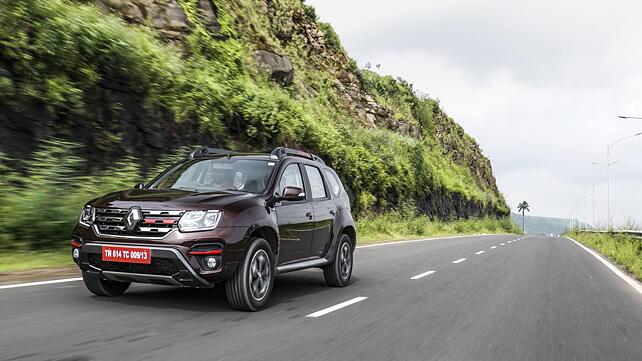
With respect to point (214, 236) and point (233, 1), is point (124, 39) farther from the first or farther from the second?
point (233, 1)

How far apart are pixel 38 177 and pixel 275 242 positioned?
5.25 meters

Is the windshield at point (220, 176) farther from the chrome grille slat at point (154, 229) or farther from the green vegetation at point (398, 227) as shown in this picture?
the green vegetation at point (398, 227)

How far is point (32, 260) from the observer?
8.70 metres

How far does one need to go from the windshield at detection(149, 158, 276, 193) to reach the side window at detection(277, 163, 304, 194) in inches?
8.3

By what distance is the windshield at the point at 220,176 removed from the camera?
6.75m

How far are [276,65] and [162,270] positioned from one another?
2172 cm

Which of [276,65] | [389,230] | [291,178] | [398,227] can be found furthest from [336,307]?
[398,227]

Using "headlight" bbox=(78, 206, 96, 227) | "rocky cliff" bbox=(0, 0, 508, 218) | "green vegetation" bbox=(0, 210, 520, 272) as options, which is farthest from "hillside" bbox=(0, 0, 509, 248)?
"headlight" bbox=(78, 206, 96, 227)

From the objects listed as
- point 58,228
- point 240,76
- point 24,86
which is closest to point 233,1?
point 240,76

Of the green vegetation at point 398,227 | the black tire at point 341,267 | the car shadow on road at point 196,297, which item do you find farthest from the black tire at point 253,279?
the green vegetation at point 398,227

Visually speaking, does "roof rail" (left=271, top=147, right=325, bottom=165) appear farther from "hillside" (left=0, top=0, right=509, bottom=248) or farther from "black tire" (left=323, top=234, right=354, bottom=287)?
"hillside" (left=0, top=0, right=509, bottom=248)

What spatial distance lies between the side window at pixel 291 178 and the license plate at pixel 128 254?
6.18ft

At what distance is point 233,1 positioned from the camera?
26.3 meters

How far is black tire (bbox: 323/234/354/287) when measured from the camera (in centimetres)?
848
